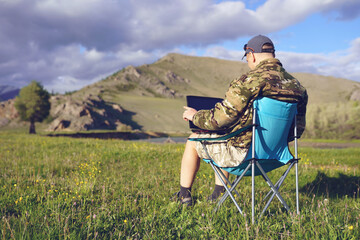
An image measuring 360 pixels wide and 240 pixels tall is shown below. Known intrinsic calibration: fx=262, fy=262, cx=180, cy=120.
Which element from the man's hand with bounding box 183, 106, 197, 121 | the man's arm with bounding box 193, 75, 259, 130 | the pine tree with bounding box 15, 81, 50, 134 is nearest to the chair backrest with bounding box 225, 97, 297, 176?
the man's arm with bounding box 193, 75, 259, 130

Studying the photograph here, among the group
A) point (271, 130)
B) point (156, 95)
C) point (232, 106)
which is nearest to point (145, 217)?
point (232, 106)

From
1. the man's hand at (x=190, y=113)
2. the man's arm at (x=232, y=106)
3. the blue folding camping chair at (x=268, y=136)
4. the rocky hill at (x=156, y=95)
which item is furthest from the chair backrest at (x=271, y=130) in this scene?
the rocky hill at (x=156, y=95)

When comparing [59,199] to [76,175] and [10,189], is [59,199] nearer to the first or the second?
[10,189]

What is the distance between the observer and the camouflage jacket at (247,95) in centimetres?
252

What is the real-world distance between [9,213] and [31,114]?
99.5 ft

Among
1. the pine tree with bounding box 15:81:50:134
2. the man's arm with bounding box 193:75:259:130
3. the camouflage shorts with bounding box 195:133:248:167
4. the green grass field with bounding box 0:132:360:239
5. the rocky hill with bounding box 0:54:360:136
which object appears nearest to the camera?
the green grass field with bounding box 0:132:360:239

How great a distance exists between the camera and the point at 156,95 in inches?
4158

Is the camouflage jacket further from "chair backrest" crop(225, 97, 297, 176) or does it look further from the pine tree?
the pine tree

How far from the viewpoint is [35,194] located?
3.39 metres

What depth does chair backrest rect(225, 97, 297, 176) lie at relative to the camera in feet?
8.39

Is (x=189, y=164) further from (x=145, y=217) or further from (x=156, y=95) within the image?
(x=156, y=95)

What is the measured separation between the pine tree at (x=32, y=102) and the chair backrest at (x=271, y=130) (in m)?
31.3

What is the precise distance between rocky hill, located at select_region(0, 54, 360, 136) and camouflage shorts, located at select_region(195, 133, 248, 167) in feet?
85.9

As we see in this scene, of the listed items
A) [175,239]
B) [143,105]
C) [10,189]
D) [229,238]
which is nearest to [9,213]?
[10,189]
